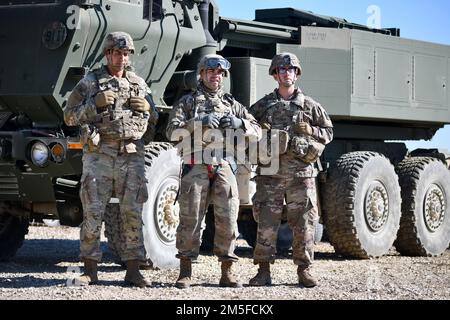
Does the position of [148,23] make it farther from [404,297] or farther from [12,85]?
[404,297]

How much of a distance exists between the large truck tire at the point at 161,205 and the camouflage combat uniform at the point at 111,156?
3.90 feet

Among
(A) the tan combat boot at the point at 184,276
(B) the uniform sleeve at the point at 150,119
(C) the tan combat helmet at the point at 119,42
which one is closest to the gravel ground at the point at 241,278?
(A) the tan combat boot at the point at 184,276

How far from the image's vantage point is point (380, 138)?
44.9 feet

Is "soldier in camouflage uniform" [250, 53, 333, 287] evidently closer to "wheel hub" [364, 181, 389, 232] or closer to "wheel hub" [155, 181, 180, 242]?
"wheel hub" [155, 181, 180, 242]

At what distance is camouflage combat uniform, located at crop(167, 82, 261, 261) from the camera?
8.39m

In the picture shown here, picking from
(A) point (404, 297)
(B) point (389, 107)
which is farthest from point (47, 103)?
(B) point (389, 107)

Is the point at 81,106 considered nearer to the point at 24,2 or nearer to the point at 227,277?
the point at 227,277

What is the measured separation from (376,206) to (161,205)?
310cm

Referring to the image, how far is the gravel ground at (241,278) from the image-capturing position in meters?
7.93

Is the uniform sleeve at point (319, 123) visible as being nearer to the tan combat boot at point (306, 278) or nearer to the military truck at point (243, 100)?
the tan combat boot at point (306, 278)

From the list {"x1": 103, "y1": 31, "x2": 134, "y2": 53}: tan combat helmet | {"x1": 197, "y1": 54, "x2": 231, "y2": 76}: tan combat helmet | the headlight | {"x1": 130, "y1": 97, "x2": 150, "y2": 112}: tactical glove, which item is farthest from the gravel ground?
{"x1": 103, "y1": 31, "x2": 134, "y2": 53}: tan combat helmet

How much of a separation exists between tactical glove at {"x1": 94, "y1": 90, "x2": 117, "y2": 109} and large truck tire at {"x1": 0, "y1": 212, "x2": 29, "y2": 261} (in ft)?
10.6

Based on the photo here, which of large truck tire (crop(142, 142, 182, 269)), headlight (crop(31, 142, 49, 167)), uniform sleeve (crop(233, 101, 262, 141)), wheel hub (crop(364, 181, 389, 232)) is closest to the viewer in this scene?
uniform sleeve (crop(233, 101, 262, 141))

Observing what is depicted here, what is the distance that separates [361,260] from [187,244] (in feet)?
13.1
